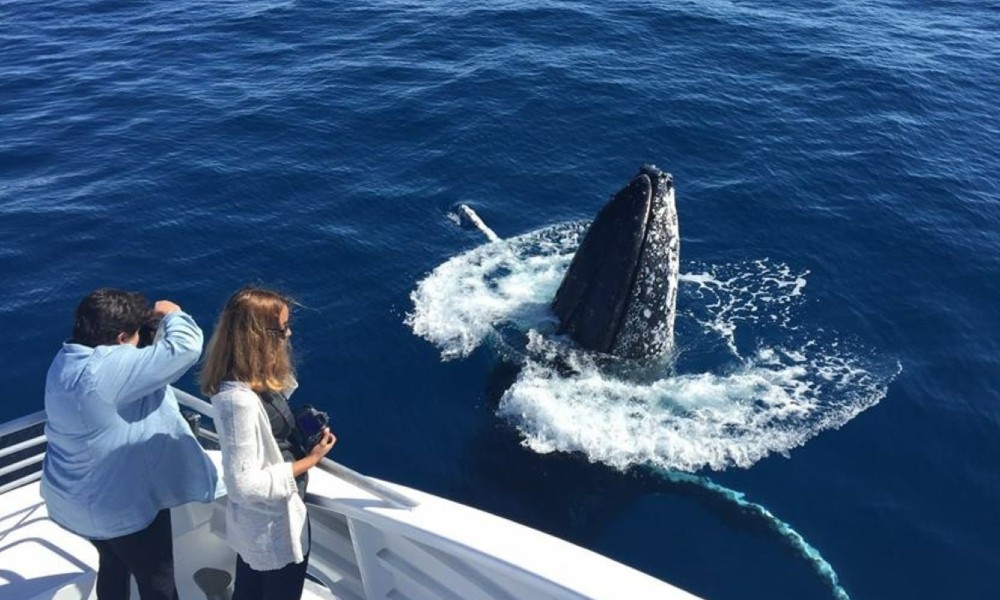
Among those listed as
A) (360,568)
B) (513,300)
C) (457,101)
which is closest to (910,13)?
(457,101)

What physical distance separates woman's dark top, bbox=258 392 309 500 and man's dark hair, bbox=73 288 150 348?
1.28 m

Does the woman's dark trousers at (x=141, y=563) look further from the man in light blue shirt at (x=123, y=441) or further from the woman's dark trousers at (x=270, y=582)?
the woman's dark trousers at (x=270, y=582)

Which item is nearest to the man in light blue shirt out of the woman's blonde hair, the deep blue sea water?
the woman's blonde hair

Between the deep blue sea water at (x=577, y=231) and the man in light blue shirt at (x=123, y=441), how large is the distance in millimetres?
9444

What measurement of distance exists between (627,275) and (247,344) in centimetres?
1156

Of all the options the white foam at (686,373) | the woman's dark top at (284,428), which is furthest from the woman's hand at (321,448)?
the white foam at (686,373)

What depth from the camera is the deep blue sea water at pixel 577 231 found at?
687 inches

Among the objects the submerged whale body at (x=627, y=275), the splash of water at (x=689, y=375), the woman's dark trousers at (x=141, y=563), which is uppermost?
the woman's dark trousers at (x=141, y=563)

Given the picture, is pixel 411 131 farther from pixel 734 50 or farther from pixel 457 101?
pixel 734 50

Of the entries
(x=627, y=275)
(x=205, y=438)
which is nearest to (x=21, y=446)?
(x=205, y=438)

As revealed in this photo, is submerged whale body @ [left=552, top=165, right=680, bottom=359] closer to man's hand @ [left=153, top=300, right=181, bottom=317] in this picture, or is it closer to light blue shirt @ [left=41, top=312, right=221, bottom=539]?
light blue shirt @ [left=41, top=312, right=221, bottom=539]

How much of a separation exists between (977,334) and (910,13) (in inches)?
1073

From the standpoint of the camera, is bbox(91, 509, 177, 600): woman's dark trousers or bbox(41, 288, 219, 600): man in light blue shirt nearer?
bbox(41, 288, 219, 600): man in light blue shirt

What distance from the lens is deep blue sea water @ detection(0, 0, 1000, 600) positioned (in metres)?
17.5
